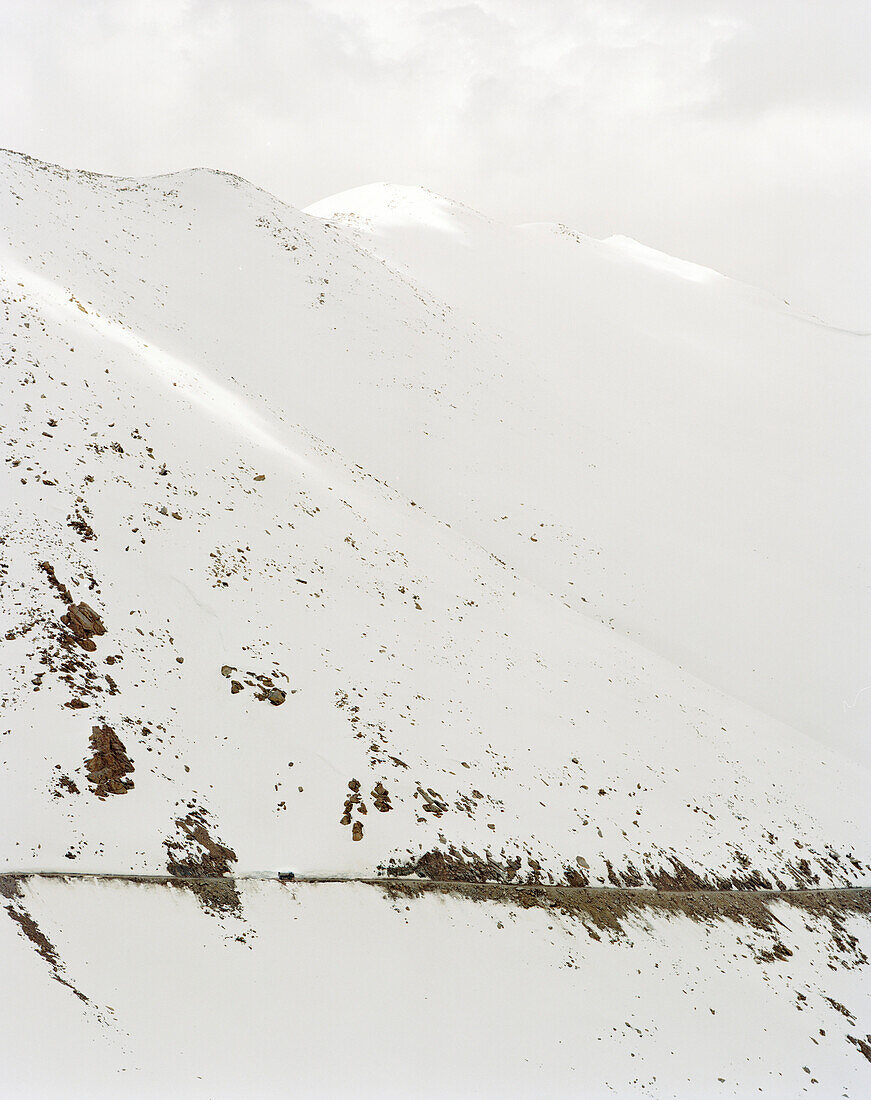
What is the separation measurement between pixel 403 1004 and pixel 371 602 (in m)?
7.48

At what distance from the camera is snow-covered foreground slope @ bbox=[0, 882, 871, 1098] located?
705 cm

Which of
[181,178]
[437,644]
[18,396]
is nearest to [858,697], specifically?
[437,644]

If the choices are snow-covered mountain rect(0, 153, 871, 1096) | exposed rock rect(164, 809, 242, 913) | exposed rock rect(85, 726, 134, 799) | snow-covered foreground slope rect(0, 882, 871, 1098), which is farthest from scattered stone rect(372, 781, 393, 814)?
exposed rock rect(85, 726, 134, 799)

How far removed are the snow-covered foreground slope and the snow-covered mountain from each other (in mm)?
90

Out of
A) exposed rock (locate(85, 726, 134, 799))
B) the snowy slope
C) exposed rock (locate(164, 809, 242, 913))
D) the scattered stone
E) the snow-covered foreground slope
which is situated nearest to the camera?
the snow-covered foreground slope

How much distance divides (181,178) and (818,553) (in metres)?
29.1

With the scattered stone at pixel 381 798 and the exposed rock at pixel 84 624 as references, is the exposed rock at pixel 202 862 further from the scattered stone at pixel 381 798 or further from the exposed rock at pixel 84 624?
the exposed rock at pixel 84 624

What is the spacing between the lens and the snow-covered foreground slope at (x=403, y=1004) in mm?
7051

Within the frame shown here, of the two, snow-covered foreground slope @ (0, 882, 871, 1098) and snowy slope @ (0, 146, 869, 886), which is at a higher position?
snowy slope @ (0, 146, 869, 886)

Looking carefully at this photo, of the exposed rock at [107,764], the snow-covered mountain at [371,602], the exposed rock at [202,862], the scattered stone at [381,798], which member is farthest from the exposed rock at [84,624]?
the scattered stone at [381,798]

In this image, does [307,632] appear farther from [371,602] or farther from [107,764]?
[107,764]

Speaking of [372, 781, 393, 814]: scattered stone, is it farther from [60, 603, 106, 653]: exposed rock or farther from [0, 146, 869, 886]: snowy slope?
[60, 603, 106, 653]: exposed rock

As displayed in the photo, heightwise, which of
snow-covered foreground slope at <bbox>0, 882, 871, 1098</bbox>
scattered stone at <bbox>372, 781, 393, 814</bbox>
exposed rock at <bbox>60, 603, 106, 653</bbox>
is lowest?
snow-covered foreground slope at <bbox>0, 882, 871, 1098</bbox>

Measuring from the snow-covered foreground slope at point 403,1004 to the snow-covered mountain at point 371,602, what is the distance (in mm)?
90
